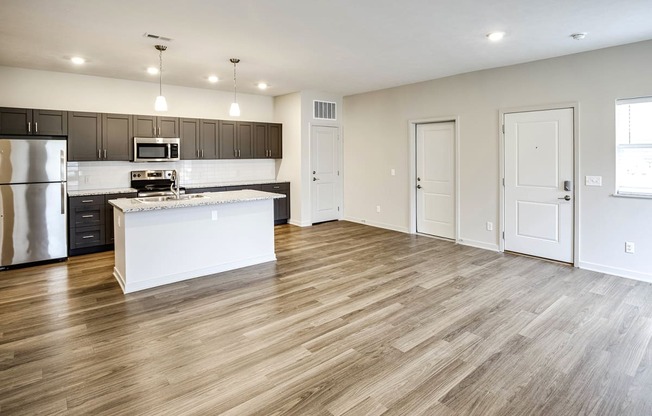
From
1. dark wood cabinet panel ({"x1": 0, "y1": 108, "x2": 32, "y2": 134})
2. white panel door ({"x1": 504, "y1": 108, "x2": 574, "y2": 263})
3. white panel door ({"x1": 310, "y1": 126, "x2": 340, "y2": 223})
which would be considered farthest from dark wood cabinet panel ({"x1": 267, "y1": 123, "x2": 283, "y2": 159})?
white panel door ({"x1": 504, "y1": 108, "x2": 574, "y2": 263})

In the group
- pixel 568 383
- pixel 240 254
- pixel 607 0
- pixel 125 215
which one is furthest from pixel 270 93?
pixel 568 383

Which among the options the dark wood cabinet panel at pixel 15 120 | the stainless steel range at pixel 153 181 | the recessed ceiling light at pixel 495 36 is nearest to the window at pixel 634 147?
the recessed ceiling light at pixel 495 36

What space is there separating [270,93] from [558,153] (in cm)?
531

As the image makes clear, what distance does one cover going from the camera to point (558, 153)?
5.02 meters

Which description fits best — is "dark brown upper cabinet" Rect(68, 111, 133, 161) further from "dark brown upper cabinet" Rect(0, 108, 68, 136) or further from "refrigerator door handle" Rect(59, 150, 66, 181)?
"refrigerator door handle" Rect(59, 150, 66, 181)

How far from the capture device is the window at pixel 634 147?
4371 millimetres

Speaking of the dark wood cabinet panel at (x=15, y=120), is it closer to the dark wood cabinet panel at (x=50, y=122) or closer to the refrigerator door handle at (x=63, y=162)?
the dark wood cabinet panel at (x=50, y=122)

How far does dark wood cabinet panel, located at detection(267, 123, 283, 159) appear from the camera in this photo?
26.1 ft

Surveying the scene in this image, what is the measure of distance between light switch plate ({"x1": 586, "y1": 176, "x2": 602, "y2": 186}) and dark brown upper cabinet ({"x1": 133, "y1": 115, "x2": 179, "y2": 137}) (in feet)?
20.7

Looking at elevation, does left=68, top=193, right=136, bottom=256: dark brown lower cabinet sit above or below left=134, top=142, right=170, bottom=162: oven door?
below

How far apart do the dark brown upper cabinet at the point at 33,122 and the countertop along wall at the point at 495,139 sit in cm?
510

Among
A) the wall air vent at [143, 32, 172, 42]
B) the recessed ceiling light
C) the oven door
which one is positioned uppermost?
the wall air vent at [143, 32, 172, 42]

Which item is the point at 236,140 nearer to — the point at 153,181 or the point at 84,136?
the point at 153,181

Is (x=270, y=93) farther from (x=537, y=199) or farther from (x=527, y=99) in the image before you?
(x=537, y=199)
